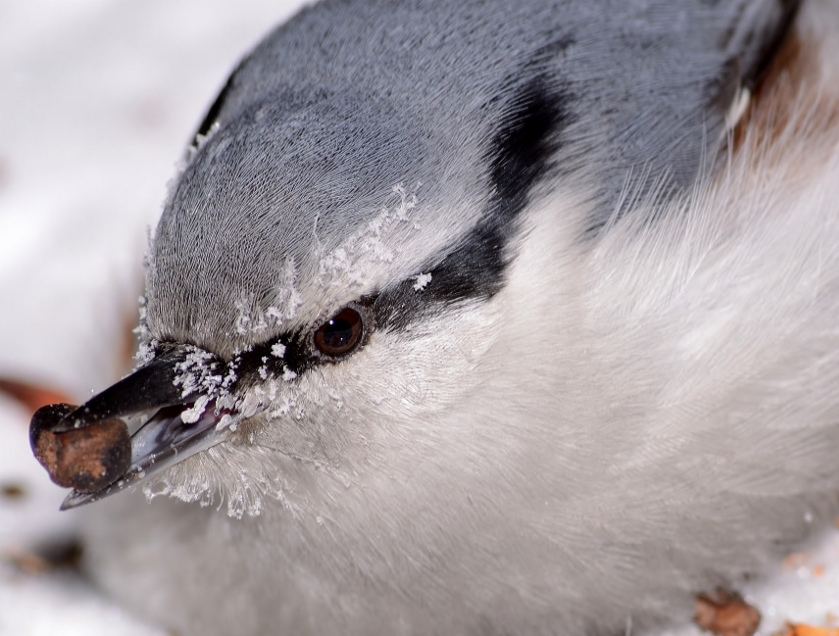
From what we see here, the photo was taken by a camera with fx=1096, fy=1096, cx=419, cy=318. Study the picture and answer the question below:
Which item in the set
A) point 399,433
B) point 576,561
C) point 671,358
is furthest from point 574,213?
point 576,561

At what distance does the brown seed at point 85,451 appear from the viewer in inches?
72.2

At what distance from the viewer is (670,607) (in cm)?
232

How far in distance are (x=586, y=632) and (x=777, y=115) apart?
45.3 inches

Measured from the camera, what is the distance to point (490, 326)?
75.0 inches

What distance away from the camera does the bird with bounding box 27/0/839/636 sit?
1.81 metres

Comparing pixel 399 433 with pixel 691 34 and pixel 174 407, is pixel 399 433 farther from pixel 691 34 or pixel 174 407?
pixel 691 34

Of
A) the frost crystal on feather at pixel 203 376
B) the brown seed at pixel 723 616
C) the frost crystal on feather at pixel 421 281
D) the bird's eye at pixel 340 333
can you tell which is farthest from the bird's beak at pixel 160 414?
the brown seed at pixel 723 616

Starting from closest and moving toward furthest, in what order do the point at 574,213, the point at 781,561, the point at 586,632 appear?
the point at 574,213
the point at 586,632
the point at 781,561

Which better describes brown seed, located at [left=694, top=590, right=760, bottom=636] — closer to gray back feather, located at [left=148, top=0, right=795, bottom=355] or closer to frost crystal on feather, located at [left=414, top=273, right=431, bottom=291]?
gray back feather, located at [left=148, top=0, right=795, bottom=355]

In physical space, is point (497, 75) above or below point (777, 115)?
above

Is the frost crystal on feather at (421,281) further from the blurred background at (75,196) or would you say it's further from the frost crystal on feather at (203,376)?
the blurred background at (75,196)

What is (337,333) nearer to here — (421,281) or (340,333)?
(340,333)

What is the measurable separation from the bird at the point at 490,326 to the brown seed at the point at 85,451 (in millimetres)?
14

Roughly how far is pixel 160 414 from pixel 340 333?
14.4 inches
